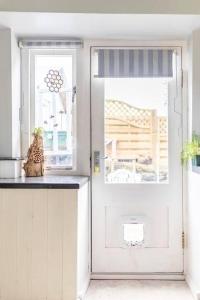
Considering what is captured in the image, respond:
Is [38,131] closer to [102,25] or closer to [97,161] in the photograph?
[97,161]

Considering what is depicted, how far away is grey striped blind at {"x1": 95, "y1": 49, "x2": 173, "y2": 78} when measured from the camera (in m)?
3.12

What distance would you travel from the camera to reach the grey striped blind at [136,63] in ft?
10.2

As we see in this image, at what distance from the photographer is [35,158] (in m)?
3.07

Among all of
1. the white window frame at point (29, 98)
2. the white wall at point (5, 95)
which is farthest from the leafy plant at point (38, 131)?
the white wall at point (5, 95)

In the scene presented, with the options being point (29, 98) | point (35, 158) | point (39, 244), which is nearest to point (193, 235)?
point (39, 244)

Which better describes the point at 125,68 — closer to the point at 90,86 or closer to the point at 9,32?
the point at 90,86

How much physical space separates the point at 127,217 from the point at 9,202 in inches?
42.9

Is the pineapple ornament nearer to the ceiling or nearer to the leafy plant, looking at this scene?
the leafy plant

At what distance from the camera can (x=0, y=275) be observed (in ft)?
8.48

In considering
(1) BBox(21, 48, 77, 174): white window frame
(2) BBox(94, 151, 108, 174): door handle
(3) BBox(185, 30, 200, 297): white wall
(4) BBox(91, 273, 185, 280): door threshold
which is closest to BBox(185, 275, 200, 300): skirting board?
(3) BBox(185, 30, 200, 297): white wall

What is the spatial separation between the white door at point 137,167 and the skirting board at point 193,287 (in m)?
0.13

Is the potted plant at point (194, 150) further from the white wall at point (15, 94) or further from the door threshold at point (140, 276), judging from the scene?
the white wall at point (15, 94)
